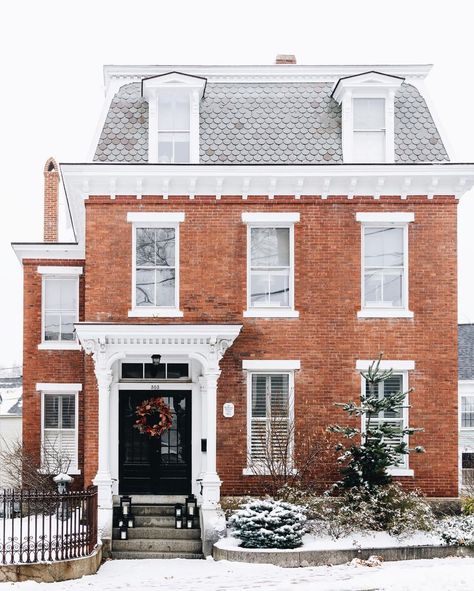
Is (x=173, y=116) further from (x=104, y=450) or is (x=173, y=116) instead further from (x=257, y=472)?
(x=257, y=472)

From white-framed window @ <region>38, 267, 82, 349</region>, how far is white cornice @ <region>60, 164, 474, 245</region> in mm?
4619

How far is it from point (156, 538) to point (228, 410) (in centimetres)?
308

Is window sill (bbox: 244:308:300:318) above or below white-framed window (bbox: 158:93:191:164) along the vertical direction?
below

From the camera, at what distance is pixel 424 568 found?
15273mm

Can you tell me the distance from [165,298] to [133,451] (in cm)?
343

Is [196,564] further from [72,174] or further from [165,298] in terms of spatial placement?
[72,174]

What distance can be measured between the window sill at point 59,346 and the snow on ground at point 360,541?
842 cm

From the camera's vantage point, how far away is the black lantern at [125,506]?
1859cm

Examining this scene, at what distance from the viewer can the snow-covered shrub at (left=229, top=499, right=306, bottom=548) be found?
55.2 ft

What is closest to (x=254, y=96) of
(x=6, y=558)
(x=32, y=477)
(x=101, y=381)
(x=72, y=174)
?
(x=72, y=174)

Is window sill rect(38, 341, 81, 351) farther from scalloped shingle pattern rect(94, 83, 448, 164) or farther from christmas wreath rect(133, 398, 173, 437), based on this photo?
→ scalloped shingle pattern rect(94, 83, 448, 164)

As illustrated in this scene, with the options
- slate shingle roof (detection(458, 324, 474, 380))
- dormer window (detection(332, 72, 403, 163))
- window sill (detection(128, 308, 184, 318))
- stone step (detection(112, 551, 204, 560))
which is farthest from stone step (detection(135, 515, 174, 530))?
slate shingle roof (detection(458, 324, 474, 380))

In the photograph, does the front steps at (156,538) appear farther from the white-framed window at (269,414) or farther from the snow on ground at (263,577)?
the white-framed window at (269,414)

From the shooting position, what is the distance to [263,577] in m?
15.5
